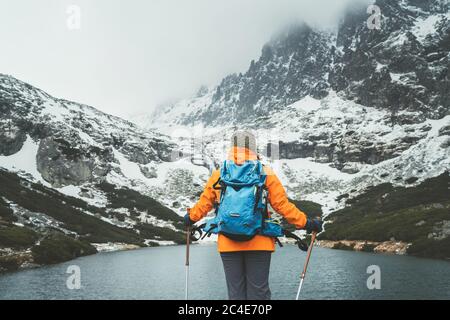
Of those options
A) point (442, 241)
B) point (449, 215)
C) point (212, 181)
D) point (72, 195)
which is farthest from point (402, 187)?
point (212, 181)

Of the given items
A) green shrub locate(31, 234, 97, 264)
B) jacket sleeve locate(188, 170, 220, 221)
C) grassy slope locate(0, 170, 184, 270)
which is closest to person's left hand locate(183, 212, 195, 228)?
Result: jacket sleeve locate(188, 170, 220, 221)

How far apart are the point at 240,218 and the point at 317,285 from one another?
110 feet

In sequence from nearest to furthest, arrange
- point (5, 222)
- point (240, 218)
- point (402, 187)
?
point (240, 218), point (5, 222), point (402, 187)

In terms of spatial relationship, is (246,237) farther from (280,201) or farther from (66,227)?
(66,227)

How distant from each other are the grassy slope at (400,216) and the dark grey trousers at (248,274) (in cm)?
6250

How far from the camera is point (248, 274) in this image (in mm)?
7168

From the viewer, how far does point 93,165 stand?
7810 inches

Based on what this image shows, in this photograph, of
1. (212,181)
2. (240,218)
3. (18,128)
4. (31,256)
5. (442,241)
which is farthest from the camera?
(18,128)

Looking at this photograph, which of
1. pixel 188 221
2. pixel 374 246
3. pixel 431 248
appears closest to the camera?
pixel 188 221

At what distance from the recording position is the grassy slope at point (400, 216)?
72788mm

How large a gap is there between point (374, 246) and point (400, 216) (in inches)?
854

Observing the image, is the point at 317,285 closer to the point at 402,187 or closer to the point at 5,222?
the point at 5,222

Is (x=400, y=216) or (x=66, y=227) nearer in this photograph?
(x=66, y=227)

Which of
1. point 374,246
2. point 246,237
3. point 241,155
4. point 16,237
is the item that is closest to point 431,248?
point 374,246
